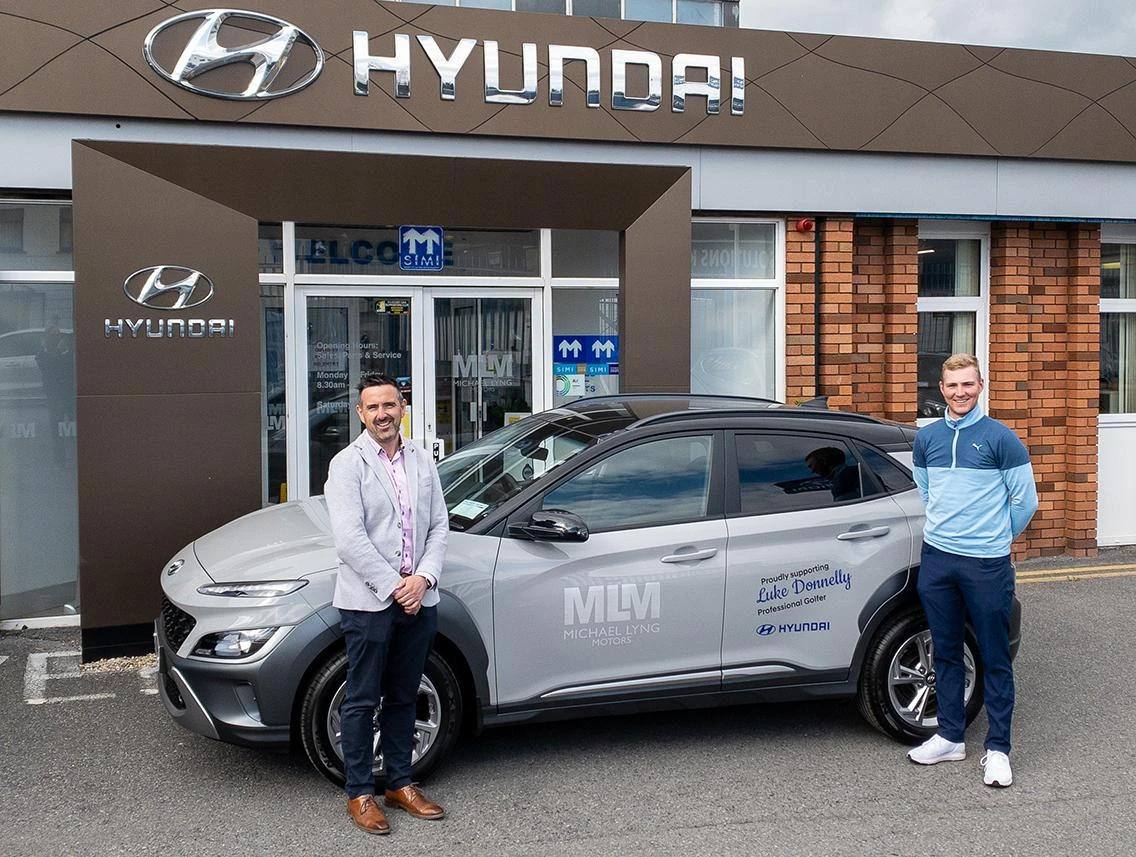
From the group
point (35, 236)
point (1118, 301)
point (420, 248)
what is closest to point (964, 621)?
point (420, 248)

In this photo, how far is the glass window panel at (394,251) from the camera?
27.9 ft

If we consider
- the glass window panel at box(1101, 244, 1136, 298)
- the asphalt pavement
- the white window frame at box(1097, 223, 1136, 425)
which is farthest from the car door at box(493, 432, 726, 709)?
the glass window panel at box(1101, 244, 1136, 298)

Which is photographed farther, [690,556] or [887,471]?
[887,471]

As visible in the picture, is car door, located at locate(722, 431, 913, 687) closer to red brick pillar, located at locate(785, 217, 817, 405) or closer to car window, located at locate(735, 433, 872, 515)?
car window, located at locate(735, 433, 872, 515)

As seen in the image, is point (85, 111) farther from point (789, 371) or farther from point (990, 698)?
point (990, 698)

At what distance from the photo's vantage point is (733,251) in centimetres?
947

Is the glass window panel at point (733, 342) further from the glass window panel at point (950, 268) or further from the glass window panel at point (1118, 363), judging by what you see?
the glass window panel at point (1118, 363)

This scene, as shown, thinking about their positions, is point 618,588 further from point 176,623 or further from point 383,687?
point 176,623

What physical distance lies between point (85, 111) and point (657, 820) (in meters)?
5.71

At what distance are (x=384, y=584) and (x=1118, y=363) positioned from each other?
8.69 m

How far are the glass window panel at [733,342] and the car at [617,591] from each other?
3.58 m

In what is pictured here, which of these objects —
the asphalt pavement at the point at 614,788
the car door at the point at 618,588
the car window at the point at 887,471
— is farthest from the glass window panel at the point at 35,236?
the car window at the point at 887,471

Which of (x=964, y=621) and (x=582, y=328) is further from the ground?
(x=582, y=328)

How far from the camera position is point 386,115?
26.2 ft
